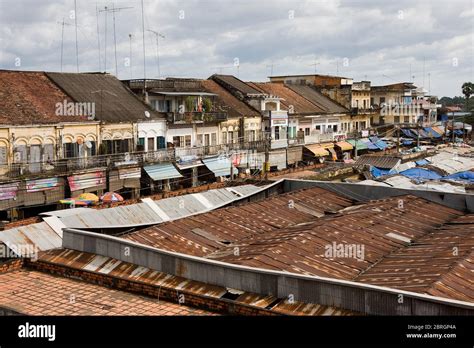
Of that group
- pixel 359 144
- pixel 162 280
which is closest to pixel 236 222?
pixel 162 280

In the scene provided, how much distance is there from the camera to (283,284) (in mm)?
12820

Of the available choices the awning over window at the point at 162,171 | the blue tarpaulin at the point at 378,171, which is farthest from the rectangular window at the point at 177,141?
the blue tarpaulin at the point at 378,171

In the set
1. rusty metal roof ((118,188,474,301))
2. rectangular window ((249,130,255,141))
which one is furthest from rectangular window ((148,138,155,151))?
rusty metal roof ((118,188,474,301))

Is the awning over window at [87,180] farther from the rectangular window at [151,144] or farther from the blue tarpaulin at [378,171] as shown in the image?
the blue tarpaulin at [378,171]

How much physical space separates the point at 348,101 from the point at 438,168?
27.7 metres

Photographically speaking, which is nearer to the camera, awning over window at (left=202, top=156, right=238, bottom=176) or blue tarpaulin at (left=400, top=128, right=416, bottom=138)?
awning over window at (left=202, top=156, right=238, bottom=176)

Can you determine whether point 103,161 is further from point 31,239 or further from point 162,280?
point 162,280

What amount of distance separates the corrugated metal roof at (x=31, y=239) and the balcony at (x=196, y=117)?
25898mm

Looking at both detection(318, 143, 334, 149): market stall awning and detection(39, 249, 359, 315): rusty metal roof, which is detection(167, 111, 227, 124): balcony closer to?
detection(318, 143, 334, 149): market stall awning

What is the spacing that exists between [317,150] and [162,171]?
23.2m

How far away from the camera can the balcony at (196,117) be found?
44406mm

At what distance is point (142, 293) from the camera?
560 inches

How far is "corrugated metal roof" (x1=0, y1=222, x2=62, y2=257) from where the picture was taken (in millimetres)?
17391

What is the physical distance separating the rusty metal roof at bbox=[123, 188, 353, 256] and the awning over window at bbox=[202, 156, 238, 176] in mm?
19311
